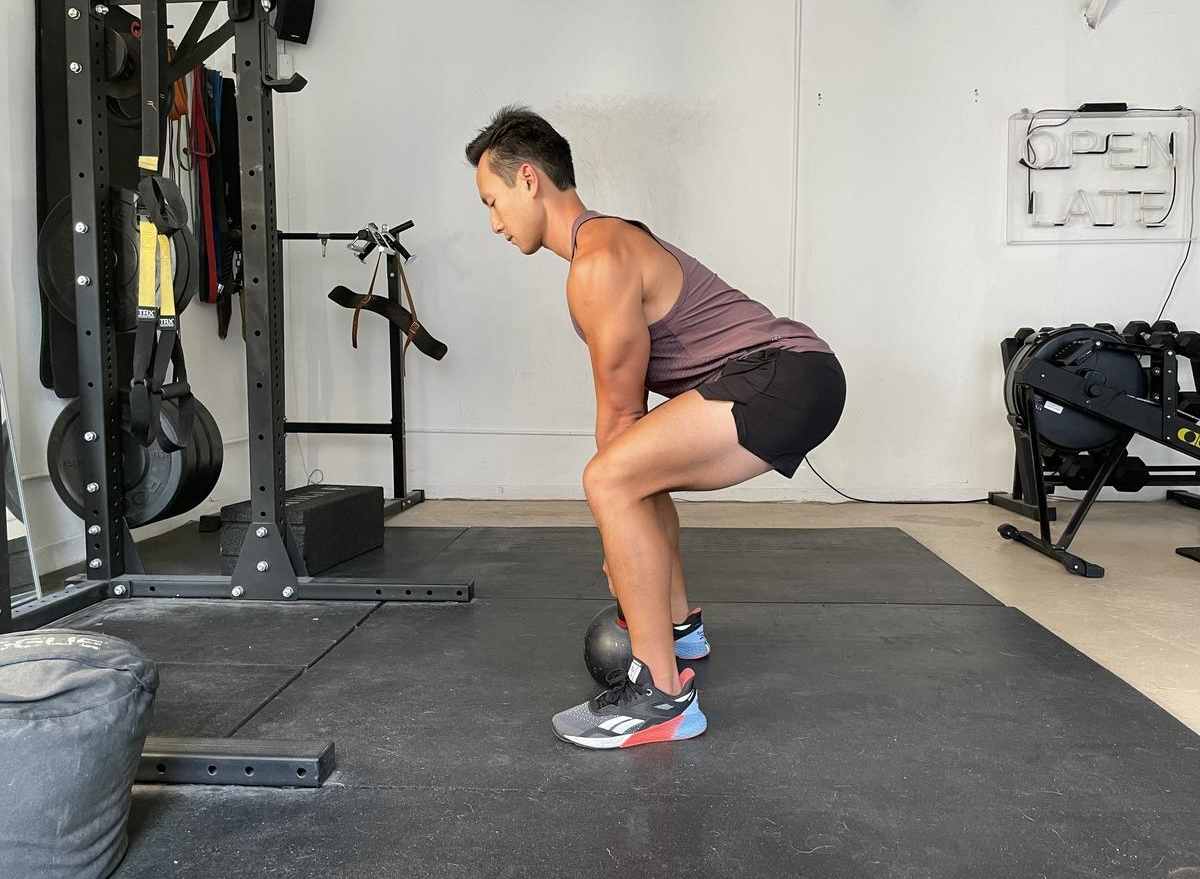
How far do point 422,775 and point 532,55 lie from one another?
168 inches

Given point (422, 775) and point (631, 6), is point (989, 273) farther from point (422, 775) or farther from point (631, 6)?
point (422, 775)

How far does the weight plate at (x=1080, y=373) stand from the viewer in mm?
3564

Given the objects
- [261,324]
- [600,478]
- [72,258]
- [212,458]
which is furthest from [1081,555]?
[72,258]

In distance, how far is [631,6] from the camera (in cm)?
485

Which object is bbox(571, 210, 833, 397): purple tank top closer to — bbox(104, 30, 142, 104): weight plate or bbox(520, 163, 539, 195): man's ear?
bbox(520, 163, 539, 195): man's ear

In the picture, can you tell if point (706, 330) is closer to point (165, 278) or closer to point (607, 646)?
point (607, 646)

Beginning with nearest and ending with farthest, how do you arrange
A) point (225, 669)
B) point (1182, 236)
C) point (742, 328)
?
point (742, 328)
point (225, 669)
point (1182, 236)

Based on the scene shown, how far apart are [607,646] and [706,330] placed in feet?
2.43

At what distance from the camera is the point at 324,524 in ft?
10.6

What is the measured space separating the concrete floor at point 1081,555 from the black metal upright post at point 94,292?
158 centimetres

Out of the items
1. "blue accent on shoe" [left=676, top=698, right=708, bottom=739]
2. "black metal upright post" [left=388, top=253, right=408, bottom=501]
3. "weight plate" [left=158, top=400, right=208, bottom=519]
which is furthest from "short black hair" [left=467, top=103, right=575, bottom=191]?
"black metal upright post" [left=388, top=253, right=408, bottom=501]

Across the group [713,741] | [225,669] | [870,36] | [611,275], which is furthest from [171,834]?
[870,36]

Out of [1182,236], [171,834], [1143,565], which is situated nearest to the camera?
[171,834]

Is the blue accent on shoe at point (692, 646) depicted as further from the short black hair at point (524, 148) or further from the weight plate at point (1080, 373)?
the weight plate at point (1080, 373)
